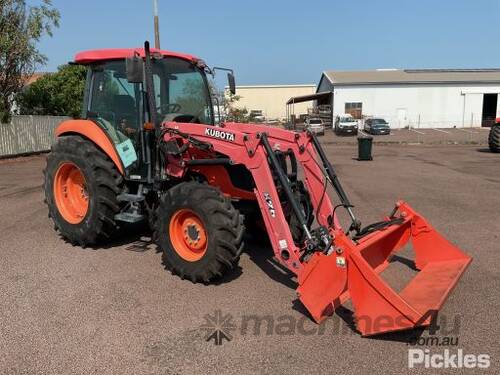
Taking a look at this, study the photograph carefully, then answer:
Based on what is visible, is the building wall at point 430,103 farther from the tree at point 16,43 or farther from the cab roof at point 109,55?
the cab roof at point 109,55

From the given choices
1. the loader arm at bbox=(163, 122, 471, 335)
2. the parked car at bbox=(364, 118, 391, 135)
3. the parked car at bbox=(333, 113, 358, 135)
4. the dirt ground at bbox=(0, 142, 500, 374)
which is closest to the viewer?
the dirt ground at bbox=(0, 142, 500, 374)

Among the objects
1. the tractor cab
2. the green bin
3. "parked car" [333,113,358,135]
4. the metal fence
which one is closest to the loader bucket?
the tractor cab

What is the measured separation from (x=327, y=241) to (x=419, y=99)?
47834 millimetres

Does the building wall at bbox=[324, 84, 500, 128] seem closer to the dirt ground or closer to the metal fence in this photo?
the metal fence

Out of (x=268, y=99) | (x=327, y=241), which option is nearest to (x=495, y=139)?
(x=327, y=241)

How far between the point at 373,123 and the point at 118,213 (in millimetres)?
38441

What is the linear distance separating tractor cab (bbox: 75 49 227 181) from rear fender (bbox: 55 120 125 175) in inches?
2.5

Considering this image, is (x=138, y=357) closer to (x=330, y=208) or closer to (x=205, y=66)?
(x=330, y=208)

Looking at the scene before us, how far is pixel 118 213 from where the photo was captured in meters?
6.32

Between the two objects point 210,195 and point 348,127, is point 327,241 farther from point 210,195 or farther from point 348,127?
point 348,127

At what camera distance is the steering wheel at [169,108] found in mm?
6207

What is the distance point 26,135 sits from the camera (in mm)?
20078

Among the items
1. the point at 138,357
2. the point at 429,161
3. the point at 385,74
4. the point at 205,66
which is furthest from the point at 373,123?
the point at 138,357

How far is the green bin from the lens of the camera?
65.7 ft
